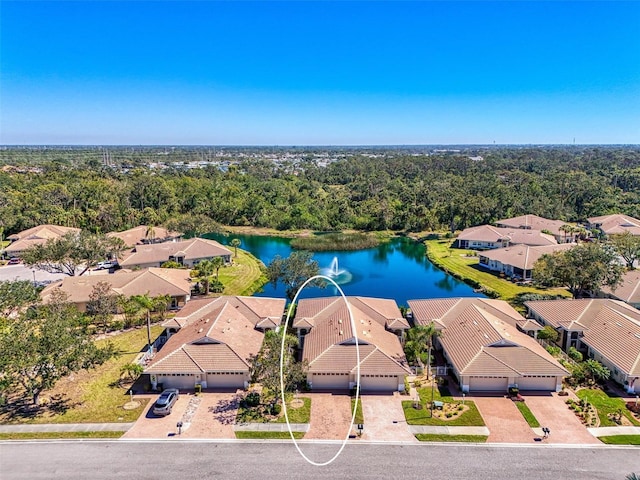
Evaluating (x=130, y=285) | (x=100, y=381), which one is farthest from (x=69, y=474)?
(x=130, y=285)

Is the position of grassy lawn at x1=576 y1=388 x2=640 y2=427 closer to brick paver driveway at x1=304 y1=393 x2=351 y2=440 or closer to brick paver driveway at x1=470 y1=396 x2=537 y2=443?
brick paver driveway at x1=470 y1=396 x2=537 y2=443

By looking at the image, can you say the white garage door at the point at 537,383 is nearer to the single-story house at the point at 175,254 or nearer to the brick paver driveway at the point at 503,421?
the brick paver driveway at the point at 503,421

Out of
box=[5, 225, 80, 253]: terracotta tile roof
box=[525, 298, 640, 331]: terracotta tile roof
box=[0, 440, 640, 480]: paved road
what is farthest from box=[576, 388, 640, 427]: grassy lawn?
box=[5, 225, 80, 253]: terracotta tile roof

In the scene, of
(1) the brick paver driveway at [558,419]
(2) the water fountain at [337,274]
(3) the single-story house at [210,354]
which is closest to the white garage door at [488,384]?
(1) the brick paver driveway at [558,419]

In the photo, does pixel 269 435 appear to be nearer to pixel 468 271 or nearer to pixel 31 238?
pixel 468 271

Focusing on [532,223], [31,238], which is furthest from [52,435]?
[532,223]
